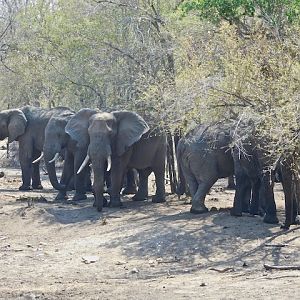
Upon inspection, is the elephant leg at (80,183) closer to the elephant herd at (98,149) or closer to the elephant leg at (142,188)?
the elephant herd at (98,149)

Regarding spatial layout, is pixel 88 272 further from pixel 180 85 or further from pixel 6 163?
pixel 6 163

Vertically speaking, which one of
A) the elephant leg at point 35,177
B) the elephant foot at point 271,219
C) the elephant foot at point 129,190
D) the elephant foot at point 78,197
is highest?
the elephant leg at point 35,177

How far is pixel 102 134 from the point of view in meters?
18.7

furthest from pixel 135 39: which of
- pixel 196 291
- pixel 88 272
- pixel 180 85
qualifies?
pixel 196 291

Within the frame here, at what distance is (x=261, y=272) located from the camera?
12.5m

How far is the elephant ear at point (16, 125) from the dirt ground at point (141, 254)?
525 centimetres

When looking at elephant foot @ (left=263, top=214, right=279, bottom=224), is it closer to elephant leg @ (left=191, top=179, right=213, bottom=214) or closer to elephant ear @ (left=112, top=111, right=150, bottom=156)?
elephant leg @ (left=191, top=179, right=213, bottom=214)

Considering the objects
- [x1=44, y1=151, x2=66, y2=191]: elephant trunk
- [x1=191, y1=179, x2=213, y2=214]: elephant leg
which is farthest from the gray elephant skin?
[x1=44, y1=151, x2=66, y2=191]: elephant trunk

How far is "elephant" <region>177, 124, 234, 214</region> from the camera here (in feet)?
56.0

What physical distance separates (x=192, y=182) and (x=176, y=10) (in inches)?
196

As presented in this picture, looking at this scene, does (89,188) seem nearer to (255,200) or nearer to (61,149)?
(61,149)

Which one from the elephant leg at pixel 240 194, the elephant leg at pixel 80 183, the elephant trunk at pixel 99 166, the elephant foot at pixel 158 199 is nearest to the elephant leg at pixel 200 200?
the elephant leg at pixel 240 194

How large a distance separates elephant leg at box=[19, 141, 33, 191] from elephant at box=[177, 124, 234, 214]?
6.96 m

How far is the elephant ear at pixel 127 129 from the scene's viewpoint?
19172mm
